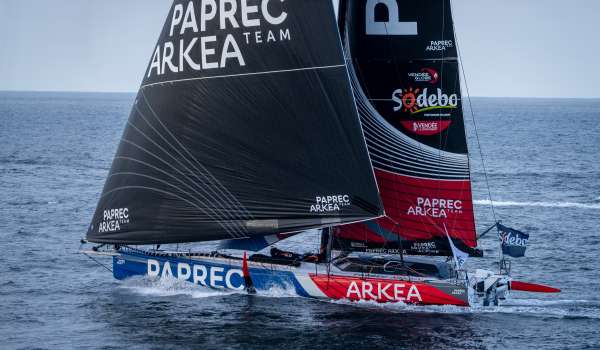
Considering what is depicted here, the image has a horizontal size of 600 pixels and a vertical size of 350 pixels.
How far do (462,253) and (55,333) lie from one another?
51.5ft

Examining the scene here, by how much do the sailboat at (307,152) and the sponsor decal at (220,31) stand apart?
0.17ft

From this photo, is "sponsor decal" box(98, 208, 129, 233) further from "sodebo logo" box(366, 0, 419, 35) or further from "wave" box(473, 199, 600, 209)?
"wave" box(473, 199, 600, 209)

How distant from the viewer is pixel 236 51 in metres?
35.0

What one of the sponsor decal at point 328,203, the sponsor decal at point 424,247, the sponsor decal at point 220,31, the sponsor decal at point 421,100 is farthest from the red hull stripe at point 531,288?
the sponsor decal at point 220,31

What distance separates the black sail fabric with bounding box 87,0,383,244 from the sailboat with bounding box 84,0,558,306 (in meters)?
0.05

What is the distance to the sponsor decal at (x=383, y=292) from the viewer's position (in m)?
36.3

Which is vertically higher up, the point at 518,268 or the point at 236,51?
the point at 236,51

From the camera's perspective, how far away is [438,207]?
37.7 metres

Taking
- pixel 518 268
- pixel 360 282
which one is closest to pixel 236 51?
pixel 360 282

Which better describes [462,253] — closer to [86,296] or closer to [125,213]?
[125,213]

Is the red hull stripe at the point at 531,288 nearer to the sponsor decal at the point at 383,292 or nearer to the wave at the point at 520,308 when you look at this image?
the wave at the point at 520,308

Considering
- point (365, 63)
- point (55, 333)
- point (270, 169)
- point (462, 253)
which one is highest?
point (365, 63)

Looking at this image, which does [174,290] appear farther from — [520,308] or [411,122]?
[520,308]

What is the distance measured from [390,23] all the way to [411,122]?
3884 millimetres
